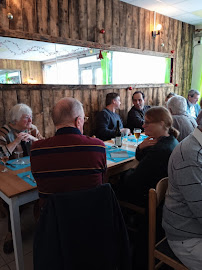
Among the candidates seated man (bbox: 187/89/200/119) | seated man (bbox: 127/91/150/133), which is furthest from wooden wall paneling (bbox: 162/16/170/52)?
seated man (bbox: 127/91/150/133)

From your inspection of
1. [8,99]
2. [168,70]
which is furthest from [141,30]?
[8,99]

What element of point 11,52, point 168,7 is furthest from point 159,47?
point 11,52

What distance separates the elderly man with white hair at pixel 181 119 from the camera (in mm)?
2443

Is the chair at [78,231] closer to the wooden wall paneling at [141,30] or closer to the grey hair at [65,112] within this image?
the grey hair at [65,112]

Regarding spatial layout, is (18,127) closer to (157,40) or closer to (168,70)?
(157,40)

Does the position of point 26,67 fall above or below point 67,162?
above

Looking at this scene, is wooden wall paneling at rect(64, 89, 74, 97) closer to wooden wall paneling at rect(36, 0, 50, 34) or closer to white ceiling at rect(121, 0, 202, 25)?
wooden wall paneling at rect(36, 0, 50, 34)

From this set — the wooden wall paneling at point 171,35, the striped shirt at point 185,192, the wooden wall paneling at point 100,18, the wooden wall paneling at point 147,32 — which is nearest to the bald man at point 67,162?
the striped shirt at point 185,192

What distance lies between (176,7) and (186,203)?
13.6 feet

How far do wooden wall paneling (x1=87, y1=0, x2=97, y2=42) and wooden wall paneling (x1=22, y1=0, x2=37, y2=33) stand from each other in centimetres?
88

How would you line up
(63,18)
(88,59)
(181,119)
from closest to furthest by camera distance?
(181,119) → (63,18) → (88,59)

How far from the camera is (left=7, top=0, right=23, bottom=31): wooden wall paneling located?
2.52 metres

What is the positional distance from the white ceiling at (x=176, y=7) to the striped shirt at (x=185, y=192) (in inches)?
139

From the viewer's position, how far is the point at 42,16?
9.18 feet
